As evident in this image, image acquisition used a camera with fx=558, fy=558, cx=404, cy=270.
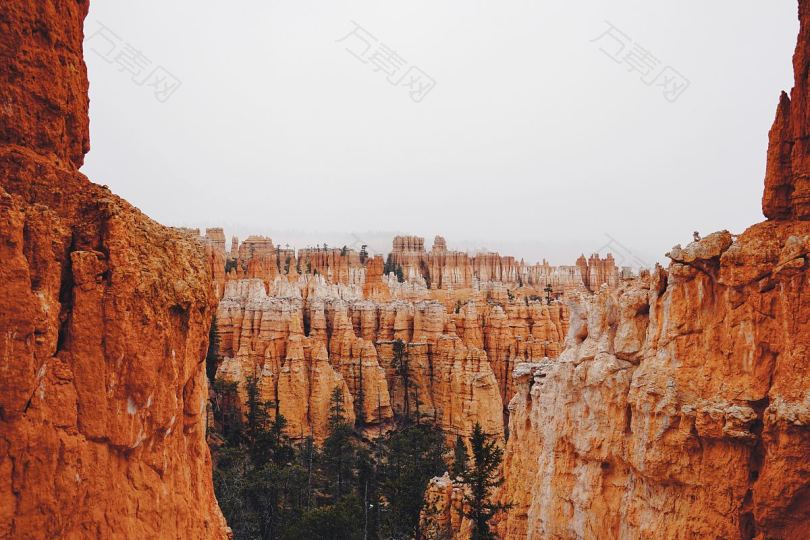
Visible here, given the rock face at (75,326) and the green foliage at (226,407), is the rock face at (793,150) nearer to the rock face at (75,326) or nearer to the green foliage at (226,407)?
the rock face at (75,326)

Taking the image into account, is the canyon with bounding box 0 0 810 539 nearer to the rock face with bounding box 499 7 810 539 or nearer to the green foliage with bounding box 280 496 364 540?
the rock face with bounding box 499 7 810 539

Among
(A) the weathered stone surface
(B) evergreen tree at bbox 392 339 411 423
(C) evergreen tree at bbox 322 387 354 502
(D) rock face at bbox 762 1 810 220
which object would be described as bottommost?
(C) evergreen tree at bbox 322 387 354 502

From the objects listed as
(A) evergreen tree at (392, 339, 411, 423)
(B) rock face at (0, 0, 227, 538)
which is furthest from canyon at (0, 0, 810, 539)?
(A) evergreen tree at (392, 339, 411, 423)

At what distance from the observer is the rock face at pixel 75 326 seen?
548 centimetres

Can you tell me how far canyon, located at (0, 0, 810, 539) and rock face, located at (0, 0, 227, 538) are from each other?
0.02 metres

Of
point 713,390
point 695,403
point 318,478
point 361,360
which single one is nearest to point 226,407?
point 318,478

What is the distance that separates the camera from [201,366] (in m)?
8.27

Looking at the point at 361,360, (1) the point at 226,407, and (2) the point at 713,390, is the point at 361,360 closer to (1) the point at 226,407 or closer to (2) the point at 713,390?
(1) the point at 226,407

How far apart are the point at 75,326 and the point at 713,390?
345 inches

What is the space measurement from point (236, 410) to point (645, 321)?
22159 mm

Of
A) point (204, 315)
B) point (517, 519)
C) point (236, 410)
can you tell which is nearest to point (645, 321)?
point (517, 519)

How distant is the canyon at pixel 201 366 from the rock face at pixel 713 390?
0.03 meters

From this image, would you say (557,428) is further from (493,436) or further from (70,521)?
(493,436)

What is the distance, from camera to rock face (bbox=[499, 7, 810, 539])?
7.61m
